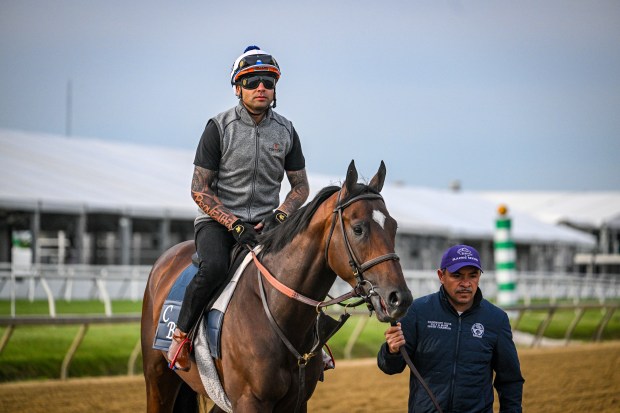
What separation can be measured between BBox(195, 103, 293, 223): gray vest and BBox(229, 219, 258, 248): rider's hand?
26 centimetres

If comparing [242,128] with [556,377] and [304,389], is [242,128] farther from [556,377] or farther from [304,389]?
[556,377]

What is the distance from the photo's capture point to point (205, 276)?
15.6 feet

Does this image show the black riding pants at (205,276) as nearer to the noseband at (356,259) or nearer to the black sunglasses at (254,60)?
the noseband at (356,259)

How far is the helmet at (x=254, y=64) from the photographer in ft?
16.4

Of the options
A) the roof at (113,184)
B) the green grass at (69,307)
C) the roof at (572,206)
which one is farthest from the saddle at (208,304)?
the roof at (572,206)

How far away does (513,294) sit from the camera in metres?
19.4

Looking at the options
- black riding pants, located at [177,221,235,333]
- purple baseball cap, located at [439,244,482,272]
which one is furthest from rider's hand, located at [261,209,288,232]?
purple baseball cap, located at [439,244,482,272]

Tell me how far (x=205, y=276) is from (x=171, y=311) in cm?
63

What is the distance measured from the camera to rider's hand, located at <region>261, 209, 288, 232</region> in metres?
4.95

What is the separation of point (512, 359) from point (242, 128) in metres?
1.91

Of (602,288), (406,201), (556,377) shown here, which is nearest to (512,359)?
(556,377)

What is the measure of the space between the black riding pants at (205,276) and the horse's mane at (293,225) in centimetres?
24

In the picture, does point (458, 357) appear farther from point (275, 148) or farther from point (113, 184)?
point (113, 184)

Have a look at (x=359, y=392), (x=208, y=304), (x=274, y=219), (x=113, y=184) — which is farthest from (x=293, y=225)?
(x=113, y=184)
